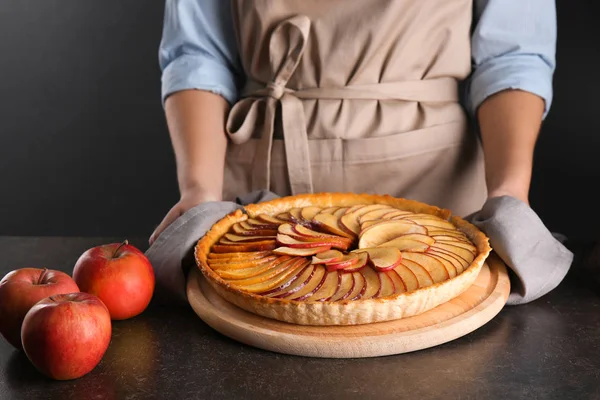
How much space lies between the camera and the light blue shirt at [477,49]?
2.33 meters

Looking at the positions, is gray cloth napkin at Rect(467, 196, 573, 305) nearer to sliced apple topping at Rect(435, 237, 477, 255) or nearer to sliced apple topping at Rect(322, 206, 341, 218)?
sliced apple topping at Rect(435, 237, 477, 255)

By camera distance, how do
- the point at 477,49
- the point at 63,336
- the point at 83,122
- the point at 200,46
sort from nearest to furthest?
the point at 63,336 < the point at 477,49 < the point at 200,46 < the point at 83,122

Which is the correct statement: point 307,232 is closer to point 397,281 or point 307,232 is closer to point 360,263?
point 360,263

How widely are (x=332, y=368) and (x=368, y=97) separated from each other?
1028 mm

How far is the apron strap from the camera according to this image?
2332mm

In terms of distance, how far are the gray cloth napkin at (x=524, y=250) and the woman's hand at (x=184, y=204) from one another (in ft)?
2.42

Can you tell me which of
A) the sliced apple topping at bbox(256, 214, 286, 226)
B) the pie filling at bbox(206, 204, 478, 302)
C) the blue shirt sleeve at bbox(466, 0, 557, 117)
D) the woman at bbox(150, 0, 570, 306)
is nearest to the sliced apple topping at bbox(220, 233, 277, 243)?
the pie filling at bbox(206, 204, 478, 302)

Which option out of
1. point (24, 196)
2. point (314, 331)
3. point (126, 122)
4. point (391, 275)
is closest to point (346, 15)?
point (391, 275)

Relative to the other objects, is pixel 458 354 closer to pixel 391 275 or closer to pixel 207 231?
pixel 391 275

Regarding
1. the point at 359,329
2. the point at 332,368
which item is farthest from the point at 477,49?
the point at 332,368

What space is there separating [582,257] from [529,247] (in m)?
0.30

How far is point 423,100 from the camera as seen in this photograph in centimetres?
237

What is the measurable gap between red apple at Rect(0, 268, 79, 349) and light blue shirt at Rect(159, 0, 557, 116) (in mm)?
984

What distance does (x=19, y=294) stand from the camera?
5.16 feet
